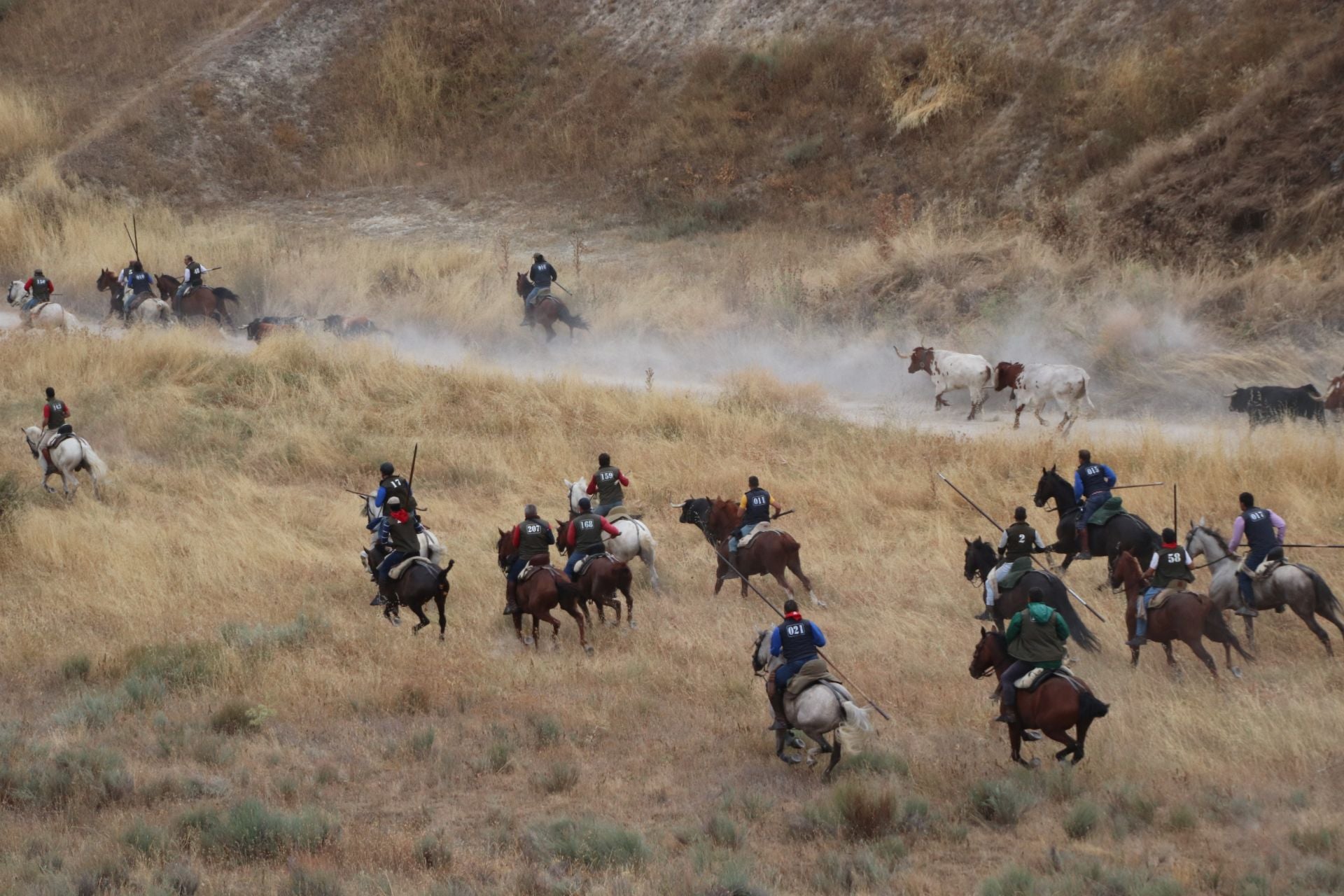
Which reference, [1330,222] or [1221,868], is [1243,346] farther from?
[1221,868]

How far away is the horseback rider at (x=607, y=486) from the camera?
48.2 ft

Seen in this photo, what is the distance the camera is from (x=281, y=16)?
1844 inches

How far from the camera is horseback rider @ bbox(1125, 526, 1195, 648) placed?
448 inches

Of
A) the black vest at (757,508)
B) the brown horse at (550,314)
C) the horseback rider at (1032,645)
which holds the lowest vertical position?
the horseback rider at (1032,645)

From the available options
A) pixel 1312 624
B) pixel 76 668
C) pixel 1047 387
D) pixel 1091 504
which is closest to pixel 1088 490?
pixel 1091 504

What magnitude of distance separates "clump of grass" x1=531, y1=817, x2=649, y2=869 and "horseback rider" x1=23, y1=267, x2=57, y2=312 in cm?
2352

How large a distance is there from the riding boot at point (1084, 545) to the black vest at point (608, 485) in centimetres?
486

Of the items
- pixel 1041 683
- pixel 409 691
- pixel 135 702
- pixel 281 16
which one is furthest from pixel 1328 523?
pixel 281 16

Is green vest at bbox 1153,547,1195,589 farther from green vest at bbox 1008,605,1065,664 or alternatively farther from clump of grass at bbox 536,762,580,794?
clump of grass at bbox 536,762,580,794

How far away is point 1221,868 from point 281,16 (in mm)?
45961

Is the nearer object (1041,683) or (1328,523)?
(1041,683)

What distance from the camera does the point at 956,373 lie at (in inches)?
894

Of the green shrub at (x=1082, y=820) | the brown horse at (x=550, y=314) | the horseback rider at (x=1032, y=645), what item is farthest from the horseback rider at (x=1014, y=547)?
the brown horse at (x=550, y=314)

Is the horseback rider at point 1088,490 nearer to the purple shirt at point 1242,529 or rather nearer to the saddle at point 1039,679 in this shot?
the purple shirt at point 1242,529
